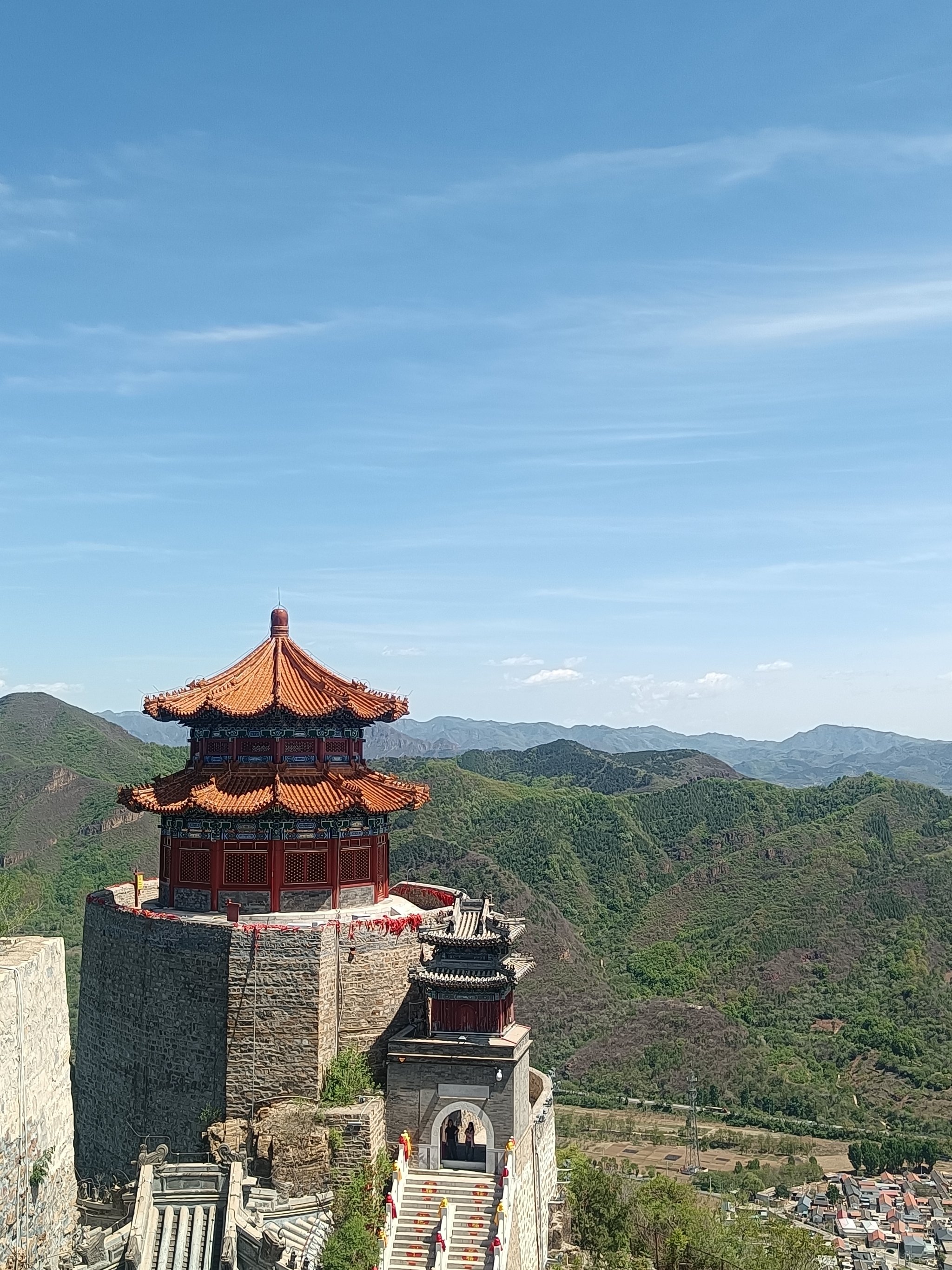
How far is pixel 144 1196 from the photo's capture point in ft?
89.2

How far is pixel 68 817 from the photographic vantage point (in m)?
116

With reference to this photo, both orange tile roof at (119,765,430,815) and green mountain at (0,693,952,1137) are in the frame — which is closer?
orange tile roof at (119,765,430,815)

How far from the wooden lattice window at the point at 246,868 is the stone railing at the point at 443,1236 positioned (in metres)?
9.56

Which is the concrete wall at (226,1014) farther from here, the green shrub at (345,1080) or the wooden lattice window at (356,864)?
the wooden lattice window at (356,864)

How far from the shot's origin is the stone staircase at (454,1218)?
25906 millimetres

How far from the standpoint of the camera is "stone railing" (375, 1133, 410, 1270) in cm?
2583

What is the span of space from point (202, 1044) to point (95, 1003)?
518 centimetres

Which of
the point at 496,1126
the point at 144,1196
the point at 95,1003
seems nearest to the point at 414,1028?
the point at 496,1126

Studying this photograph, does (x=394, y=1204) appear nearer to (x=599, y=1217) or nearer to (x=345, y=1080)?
(x=345, y=1080)

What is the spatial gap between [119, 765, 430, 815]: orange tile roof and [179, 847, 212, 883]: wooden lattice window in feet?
4.73

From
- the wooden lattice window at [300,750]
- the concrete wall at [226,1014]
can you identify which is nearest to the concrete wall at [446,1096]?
the concrete wall at [226,1014]

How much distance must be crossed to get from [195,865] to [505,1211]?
40.2 ft

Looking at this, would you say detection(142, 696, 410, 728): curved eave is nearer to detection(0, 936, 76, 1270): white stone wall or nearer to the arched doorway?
detection(0, 936, 76, 1270): white stone wall

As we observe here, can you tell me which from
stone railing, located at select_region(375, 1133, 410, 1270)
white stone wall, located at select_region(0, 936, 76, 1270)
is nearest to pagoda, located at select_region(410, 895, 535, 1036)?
stone railing, located at select_region(375, 1133, 410, 1270)
